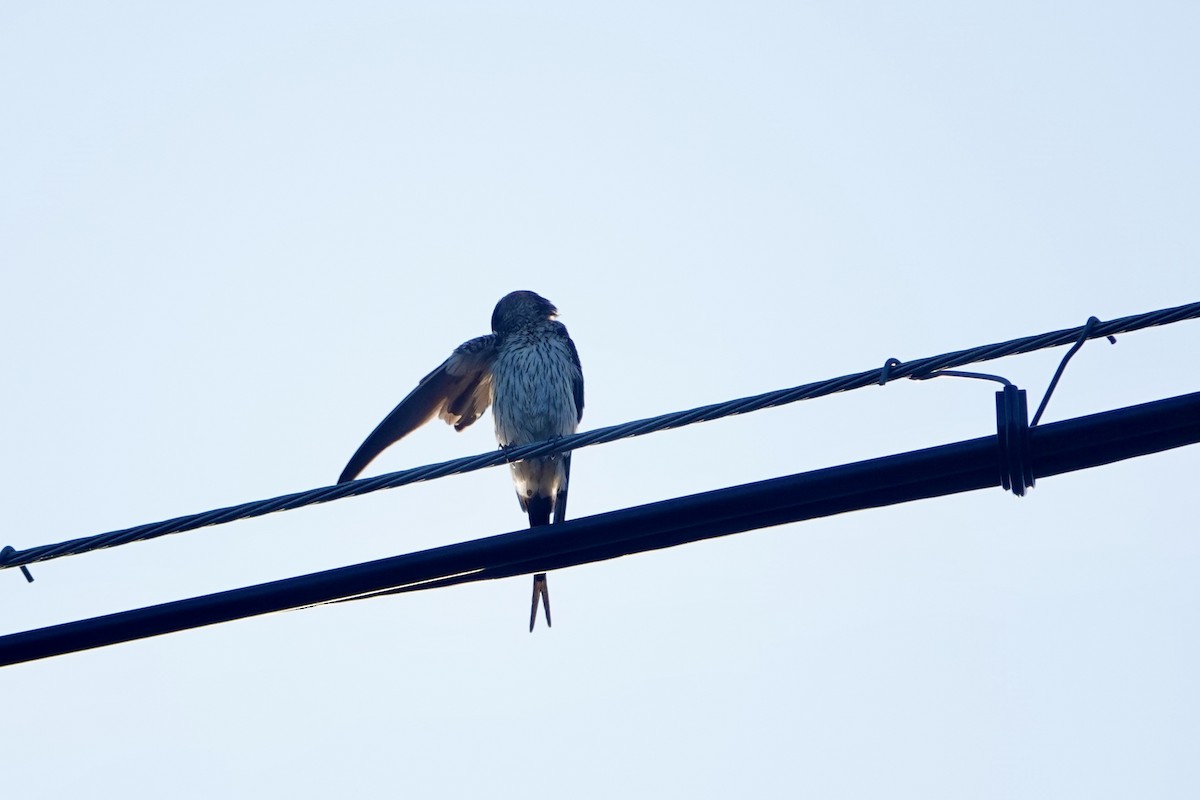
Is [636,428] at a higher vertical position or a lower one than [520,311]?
lower

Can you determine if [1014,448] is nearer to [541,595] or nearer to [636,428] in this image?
[636,428]

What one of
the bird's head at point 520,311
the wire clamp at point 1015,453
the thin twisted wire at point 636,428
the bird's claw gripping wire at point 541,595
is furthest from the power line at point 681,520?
the bird's head at point 520,311

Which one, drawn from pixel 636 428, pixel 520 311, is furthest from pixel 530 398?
pixel 636 428

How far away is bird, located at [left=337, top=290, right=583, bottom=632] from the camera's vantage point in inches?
294

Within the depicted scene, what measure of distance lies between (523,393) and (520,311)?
2.61 ft

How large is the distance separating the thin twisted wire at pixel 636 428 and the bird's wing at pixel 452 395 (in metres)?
2.76

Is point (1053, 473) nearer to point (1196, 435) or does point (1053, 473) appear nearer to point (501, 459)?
point (1196, 435)

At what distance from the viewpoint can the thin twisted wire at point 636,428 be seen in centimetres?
337

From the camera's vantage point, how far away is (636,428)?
376 cm

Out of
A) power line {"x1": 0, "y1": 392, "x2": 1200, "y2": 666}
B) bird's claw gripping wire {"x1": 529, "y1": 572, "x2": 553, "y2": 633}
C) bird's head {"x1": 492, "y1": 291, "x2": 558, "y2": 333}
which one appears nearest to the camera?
power line {"x1": 0, "y1": 392, "x2": 1200, "y2": 666}

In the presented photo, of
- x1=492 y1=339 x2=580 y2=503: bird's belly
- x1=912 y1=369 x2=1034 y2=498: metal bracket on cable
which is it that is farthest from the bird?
x1=912 y1=369 x2=1034 y2=498: metal bracket on cable

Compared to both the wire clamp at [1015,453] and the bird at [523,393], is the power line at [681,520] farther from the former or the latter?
the bird at [523,393]

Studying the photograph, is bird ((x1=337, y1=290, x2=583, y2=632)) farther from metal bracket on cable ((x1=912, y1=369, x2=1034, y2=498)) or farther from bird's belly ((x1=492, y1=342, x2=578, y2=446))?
metal bracket on cable ((x1=912, y1=369, x2=1034, y2=498))

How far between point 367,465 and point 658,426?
2.84 metres
